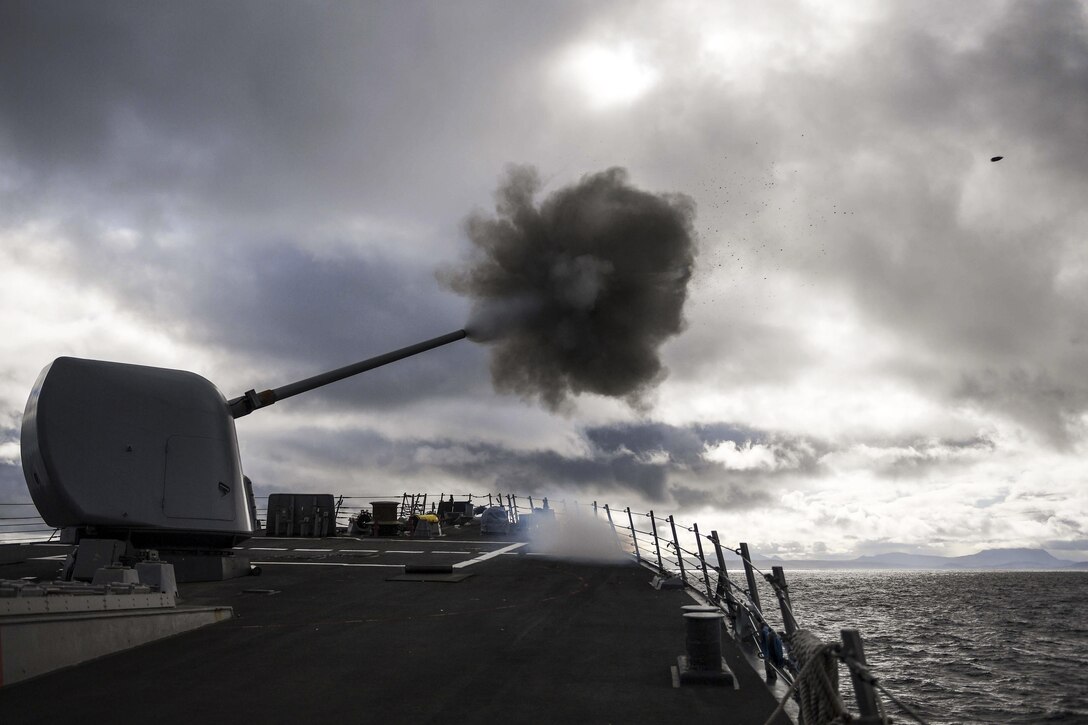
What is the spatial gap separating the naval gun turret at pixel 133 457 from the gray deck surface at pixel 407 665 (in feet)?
4.16

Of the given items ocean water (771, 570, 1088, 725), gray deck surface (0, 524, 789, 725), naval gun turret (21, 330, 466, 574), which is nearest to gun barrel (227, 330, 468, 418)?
naval gun turret (21, 330, 466, 574)

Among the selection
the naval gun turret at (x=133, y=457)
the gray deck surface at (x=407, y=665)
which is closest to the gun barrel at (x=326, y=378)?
the naval gun turret at (x=133, y=457)

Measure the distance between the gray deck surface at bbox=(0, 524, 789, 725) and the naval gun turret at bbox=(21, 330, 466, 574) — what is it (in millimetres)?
1267

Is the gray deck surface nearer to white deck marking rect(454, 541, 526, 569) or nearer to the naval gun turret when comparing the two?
the naval gun turret

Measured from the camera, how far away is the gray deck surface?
5.89m

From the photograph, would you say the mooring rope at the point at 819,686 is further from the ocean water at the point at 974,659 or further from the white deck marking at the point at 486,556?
the ocean water at the point at 974,659

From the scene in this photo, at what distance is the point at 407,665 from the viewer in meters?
7.48

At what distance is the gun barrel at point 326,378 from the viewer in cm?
1502

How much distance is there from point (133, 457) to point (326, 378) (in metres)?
4.64

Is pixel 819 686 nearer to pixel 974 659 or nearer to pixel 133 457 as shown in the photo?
pixel 133 457

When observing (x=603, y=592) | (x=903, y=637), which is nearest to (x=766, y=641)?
(x=603, y=592)

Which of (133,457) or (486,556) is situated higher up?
(133,457)

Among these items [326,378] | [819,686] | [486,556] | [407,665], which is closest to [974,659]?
[486,556]

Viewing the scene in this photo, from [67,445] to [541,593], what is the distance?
758 centimetres
